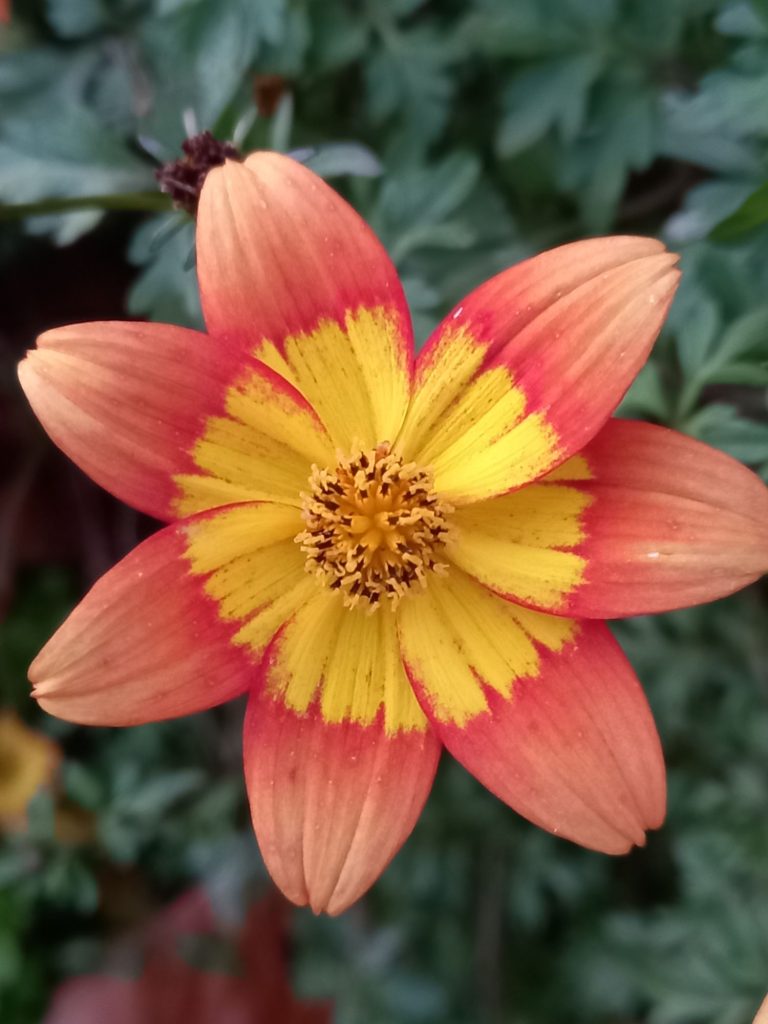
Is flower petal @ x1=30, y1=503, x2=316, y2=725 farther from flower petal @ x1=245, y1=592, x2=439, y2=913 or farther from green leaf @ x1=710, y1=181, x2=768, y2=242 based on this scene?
green leaf @ x1=710, y1=181, x2=768, y2=242

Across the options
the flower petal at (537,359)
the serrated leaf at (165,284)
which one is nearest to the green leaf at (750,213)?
the flower petal at (537,359)

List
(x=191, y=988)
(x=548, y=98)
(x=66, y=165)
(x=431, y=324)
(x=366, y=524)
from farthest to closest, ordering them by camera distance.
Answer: (x=191, y=988)
(x=548, y=98)
(x=66, y=165)
(x=431, y=324)
(x=366, y=524)

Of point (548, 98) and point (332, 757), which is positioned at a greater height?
point (548, 98)

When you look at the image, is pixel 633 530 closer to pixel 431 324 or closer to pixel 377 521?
pixel 377 521

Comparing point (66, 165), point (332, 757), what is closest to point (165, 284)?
point (66, 165)

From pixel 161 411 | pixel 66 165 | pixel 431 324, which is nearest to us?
pixel 161 411
